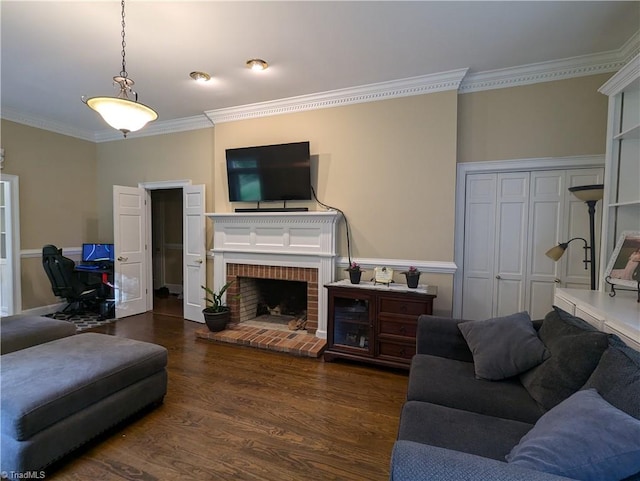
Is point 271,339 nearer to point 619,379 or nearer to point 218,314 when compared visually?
point 218,314

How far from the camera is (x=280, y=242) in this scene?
3895mm

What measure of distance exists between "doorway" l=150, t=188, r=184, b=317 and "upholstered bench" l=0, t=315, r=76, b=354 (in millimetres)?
3869

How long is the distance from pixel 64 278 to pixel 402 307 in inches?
184

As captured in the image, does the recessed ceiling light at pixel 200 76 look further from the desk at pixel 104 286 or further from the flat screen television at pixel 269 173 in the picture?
the desk at pixel 104 286

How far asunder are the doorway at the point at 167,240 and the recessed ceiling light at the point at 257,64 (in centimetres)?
429

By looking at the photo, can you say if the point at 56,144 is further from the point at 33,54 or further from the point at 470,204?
the point at 470,204

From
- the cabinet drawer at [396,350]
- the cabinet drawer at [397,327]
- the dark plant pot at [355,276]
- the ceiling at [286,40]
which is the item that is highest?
the ceiling at [286,40]

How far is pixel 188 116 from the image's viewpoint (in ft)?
15.0

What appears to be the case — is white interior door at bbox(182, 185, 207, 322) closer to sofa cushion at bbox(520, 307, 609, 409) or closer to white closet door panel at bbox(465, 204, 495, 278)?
white closet door panel at bbox(465, 204, 495, 278)

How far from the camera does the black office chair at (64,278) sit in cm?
435

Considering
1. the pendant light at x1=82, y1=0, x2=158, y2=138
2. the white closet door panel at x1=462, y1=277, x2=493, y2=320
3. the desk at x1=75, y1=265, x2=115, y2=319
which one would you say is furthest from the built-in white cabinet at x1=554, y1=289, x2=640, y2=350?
the desk at x1=75, y1=265, x2=115, y2=319

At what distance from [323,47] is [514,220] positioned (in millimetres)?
2610

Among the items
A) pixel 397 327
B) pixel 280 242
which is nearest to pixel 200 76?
pixel 280 242

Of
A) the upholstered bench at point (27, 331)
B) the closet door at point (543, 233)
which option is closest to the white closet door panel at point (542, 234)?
the closet door at point (543, 233)
